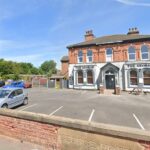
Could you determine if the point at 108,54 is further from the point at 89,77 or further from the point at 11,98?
the point at 11,98

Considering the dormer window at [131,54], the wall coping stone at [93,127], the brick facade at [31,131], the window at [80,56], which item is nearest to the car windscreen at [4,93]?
the brick facade at [31,131]

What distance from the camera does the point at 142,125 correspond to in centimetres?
995

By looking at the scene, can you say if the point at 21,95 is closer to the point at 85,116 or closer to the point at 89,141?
the point at 85,116

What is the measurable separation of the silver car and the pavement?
742cm

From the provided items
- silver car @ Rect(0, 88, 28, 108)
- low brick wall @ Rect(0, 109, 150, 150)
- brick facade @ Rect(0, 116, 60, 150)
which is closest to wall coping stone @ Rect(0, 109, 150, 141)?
low brick wall @ Rect(0, 109, 150, 150)

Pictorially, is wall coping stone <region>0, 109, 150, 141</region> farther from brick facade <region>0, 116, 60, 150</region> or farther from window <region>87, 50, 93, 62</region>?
window <region>87, 50, 93, 62</region>

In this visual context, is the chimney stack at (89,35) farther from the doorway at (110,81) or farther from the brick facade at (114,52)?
the doorway at (110,81)

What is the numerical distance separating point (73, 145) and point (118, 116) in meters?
7.96

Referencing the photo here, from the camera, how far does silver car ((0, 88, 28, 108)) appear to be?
13.3m

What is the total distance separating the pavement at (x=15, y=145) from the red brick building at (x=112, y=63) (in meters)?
20.0

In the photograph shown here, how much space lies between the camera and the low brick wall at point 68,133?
4064 mm

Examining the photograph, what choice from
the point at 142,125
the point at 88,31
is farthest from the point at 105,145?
the point at 88,31

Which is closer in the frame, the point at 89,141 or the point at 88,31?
the point at 89,141

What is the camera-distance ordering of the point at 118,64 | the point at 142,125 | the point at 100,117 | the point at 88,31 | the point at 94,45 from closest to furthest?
1. the point at 142,125
2. the point at 100,117
3. the point at 118,64
4. the point at 94,45
5. the point at 88,31
